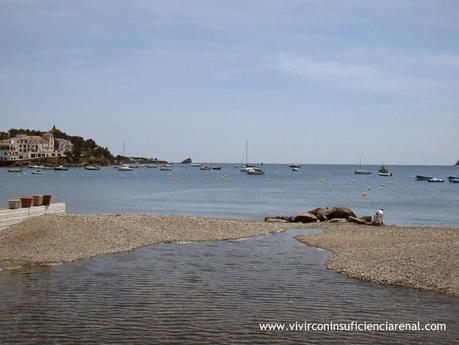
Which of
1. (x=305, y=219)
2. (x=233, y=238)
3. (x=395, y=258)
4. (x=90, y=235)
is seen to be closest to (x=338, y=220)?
(x=305, y=219)

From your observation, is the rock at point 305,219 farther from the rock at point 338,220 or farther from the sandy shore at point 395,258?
the sandy shore at point 395,258

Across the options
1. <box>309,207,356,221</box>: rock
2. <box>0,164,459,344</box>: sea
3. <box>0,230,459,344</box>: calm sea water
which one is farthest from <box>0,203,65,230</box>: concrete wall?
<box>309,207,356,221</box>: rock

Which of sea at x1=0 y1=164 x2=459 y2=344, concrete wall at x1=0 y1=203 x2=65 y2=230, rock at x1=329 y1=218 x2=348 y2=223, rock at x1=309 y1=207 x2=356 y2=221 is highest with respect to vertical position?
concrete wall at x1=0 y1=203 x2=65 y2=230

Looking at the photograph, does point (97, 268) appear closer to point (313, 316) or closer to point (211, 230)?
point (313, 316)

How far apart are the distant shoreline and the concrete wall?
64cm

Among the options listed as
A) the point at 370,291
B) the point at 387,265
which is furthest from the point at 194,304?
the point at 387,265

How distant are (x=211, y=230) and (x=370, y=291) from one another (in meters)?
18.5

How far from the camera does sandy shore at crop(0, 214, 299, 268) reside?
2611cm

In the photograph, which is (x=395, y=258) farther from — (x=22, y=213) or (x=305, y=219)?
(x=305, y=219)

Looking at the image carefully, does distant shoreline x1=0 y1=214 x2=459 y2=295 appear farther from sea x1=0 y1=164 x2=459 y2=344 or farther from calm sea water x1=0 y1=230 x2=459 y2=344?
calm sea water x1=0 y1=230 x2=459 y2=344

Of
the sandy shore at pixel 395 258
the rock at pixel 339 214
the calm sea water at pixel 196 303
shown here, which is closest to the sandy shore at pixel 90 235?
the calm sea water at pixel 196 303

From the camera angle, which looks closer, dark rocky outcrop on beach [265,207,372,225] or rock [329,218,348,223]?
rock [329,218,348,223]

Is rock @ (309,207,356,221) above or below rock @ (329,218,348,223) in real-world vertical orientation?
above

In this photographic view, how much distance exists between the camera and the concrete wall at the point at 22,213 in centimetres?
2998
